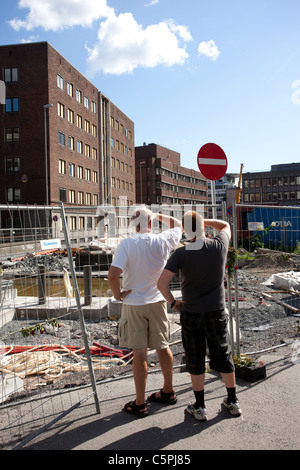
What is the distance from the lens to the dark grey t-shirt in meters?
3.52

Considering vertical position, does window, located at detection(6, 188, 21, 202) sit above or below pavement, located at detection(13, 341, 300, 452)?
above

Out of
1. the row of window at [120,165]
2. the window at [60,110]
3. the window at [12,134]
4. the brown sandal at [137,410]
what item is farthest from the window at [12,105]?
the brown sandal at [137,410]

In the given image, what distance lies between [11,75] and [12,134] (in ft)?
19.8

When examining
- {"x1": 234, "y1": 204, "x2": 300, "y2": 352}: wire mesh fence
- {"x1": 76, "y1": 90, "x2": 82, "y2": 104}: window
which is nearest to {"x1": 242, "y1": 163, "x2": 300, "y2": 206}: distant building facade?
{"x1": 76, "y1": 90, "x2": 82, "y2": 104}: window

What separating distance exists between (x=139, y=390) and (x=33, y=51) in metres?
43.8

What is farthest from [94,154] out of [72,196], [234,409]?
[234,409]

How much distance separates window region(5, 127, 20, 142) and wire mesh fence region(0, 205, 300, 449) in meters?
35.4

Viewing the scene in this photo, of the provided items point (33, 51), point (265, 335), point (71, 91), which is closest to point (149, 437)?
point (265, 335)

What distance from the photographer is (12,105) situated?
41875 millimetres

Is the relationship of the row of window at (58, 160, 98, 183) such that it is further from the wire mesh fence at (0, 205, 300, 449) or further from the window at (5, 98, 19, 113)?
the wire mesh fence at (0, 205, 300, 449)

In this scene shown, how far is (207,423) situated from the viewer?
352 cm

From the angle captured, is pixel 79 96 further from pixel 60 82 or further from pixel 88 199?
pixel 88 199

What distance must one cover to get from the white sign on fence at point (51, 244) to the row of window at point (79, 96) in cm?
4299
